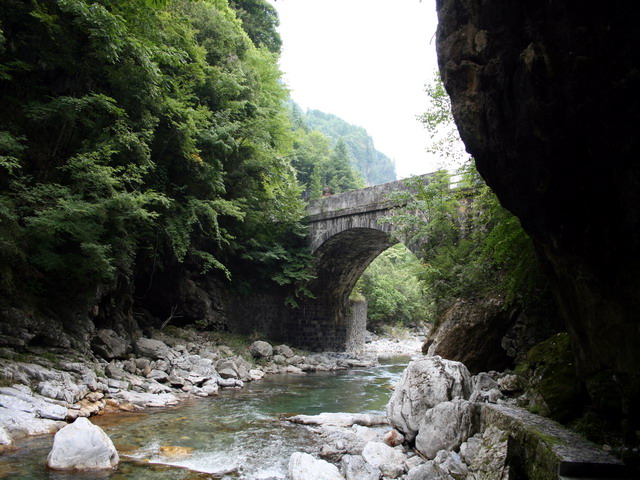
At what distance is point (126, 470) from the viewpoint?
4.30m

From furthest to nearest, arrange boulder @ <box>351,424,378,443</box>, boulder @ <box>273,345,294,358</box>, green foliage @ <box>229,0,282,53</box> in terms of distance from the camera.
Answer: green foliage @ <box>229,0,282,53</box> → boulder @ <box>273,345,294,358</box> → boulder @ <box>351,424,378,443</box>

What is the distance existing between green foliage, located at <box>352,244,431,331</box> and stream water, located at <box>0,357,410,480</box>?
1764 centimetres

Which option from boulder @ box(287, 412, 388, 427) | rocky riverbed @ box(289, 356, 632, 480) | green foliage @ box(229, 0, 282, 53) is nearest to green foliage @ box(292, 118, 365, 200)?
green foliage @ box(229, 0, 282, 53)

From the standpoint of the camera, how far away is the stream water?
431 cm

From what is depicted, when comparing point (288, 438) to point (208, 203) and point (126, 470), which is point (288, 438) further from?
point (208, 203)

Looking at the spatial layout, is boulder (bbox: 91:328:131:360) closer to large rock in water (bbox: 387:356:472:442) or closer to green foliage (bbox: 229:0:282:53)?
large rock in water (bbox: 387:356:472:442)

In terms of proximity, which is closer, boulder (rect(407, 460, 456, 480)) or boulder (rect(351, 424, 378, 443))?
boulder (rect(407, 460, 456, 480))

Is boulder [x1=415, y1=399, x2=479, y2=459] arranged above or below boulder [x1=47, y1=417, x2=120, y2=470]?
above

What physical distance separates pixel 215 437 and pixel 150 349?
14.3ft

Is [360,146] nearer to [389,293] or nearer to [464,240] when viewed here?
[389,293]

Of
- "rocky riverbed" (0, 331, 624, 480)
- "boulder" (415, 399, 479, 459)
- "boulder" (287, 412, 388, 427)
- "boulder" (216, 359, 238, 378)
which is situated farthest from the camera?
"boulder" (216, 359, 238, 378)

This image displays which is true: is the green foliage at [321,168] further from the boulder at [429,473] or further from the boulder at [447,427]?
the boulder at [429,473]

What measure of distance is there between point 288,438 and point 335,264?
11997mm

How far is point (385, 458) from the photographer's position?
462cm
